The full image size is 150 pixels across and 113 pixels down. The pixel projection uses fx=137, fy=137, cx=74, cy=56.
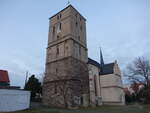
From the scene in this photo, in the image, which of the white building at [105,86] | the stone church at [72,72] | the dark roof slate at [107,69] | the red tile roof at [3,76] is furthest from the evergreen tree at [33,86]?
the dark roof slate at [107,69]

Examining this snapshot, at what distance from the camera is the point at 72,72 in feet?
82.0

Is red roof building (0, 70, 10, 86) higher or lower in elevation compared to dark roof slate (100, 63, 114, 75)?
lower

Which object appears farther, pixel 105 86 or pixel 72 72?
pixel 105 86

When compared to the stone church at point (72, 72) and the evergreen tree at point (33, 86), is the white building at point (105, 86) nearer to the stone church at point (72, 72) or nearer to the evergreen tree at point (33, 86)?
the stone church at point (72, 72)

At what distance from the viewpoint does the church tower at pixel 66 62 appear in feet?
79.6

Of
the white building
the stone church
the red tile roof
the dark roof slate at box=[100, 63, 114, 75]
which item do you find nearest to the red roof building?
the red tile roof

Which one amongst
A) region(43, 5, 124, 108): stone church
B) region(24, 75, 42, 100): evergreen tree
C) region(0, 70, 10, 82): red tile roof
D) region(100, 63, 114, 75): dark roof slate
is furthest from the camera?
region(24, 75, 42, 100): evergreen tree

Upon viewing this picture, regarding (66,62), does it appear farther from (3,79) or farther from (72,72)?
(3,79)

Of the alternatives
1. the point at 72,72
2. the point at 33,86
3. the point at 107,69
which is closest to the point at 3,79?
the point at 33,86

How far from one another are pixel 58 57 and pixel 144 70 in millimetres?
21594

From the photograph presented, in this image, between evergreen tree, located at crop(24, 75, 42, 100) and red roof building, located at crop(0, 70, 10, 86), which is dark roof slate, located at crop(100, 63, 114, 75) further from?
red roof building, located at crop(0, 70, 10, 86)

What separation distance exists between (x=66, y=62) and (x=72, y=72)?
7.44ft

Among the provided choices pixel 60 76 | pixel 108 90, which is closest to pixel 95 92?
pixel 108 90

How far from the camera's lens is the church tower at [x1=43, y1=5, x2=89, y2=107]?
2425 cm
